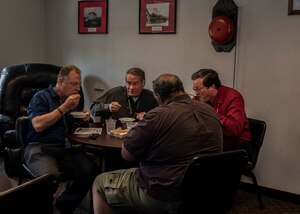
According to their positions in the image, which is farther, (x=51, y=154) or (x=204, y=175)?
(x=51, y=154)

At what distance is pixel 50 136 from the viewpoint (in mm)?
2555

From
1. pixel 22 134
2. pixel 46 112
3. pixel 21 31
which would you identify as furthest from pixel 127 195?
pixel 21 31

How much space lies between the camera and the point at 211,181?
5.56 feet

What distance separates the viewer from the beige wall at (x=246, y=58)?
120 inches

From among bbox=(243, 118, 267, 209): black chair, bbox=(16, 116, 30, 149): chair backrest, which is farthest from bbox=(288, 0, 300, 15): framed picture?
bbox=(16, 116, 30, 149): chair backrest

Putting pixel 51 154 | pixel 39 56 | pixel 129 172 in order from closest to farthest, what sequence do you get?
pixel 129 172 < pixel 51 154 < pixel 39 56

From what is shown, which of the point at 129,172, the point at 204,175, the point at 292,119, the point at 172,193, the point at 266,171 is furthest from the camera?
the point at 266,171

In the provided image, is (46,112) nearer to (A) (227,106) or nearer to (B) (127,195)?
(B) (127,195)

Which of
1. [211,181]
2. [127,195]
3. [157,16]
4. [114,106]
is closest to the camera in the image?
[211,181]

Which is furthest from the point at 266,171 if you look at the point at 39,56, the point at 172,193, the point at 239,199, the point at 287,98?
the point at 39,56

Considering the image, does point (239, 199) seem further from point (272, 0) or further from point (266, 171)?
point (272, 0)

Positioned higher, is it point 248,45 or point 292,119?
point 248,45

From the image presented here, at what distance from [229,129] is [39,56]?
308 centimetres

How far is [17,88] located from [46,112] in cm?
142
